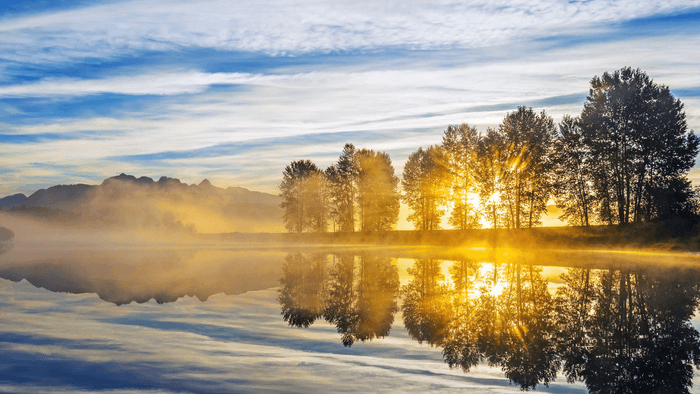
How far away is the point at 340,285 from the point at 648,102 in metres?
43.1

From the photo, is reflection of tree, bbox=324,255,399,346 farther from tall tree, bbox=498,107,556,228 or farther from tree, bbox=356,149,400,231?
tree, bbox=356,149,400,231

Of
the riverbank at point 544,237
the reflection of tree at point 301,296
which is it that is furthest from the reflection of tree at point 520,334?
the riverbank at point 544,237

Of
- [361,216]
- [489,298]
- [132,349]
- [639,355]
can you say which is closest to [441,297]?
[489,298]

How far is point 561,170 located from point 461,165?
13538 millimetres

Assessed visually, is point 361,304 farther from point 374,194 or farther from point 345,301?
point 374,194

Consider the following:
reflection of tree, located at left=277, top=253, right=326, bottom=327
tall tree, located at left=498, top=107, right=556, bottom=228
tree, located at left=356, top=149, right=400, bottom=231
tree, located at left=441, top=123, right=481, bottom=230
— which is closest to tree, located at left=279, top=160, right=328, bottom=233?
tree, located at left=356, top=149, right=400, bottom=231

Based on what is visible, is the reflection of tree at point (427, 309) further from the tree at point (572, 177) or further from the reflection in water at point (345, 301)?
the tree at point (572, 177)

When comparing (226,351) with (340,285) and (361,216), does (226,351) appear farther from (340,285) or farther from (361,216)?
(361,216)

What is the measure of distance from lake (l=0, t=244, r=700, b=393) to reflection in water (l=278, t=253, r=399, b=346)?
0.24 feet

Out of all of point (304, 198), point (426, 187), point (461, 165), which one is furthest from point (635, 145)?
point (304, 198)

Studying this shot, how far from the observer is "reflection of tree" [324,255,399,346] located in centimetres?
1116

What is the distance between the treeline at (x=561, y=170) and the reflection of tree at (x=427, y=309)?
3468 centimetres

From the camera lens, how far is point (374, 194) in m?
80.9

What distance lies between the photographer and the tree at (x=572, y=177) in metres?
53.6
